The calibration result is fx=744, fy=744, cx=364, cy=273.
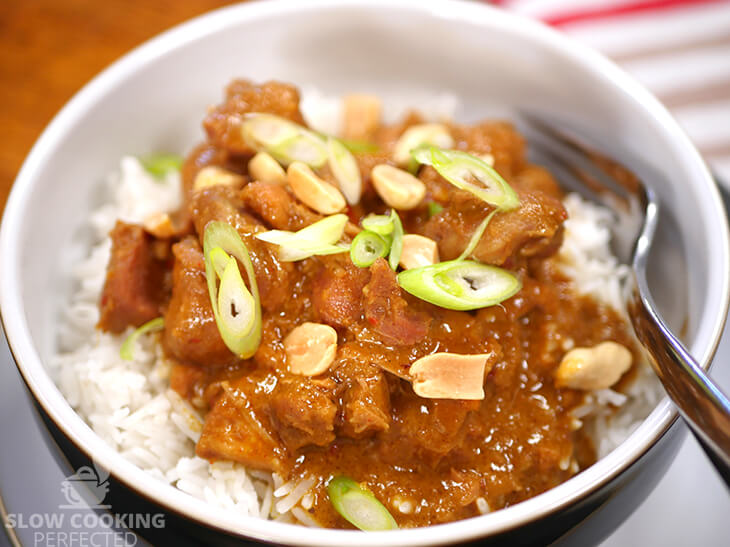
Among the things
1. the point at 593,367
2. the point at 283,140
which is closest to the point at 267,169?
the point at 283,140

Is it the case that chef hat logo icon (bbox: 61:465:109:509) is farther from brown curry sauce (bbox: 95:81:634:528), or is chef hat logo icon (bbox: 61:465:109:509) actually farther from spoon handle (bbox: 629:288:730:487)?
spoon handle (bbox: 629:288:730:487)

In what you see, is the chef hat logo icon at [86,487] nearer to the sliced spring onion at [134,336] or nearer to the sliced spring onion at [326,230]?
the sliced spring onion at [134,336]

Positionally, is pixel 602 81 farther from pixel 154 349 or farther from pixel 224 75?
pixel 154 349

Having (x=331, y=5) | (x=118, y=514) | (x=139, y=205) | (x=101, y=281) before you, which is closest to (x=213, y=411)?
(x=118, y=514)

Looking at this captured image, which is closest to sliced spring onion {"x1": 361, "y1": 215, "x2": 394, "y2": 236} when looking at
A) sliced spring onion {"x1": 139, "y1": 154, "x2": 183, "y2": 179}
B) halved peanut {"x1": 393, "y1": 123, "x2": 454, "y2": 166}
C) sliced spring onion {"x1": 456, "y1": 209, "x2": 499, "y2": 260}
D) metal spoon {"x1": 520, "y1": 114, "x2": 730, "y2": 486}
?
sliced spring onion {"x1": 456, "y1": 209, "x2": 499, "y2": 260}

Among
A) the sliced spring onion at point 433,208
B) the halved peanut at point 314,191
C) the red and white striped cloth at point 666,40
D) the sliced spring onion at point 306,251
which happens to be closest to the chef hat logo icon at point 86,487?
the sliced spring onion at point 306,251

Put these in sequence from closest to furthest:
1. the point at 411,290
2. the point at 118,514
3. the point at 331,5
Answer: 1. the point at 118,514
2. the point at 411,290
3. the point at 331,5

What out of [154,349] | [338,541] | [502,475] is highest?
[338,541]

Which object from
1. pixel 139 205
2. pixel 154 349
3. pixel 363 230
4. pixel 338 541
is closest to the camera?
pixel 338 541
